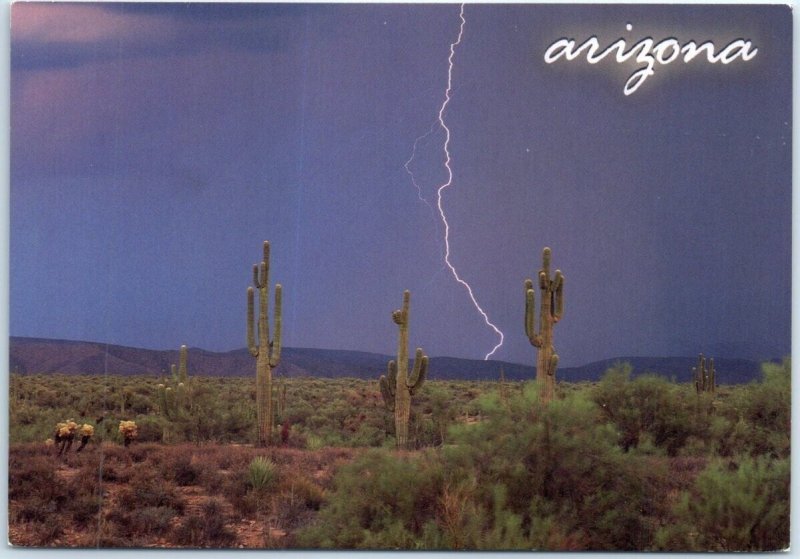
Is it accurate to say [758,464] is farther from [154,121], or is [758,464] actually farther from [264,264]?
[154,121]

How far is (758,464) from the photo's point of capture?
975 cm

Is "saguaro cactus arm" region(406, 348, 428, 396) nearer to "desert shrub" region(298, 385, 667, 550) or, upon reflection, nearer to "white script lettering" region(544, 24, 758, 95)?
"desert shrub" region(298, 385, 667, 550)

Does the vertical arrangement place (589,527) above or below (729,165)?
below

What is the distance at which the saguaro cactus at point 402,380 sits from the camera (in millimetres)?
10023

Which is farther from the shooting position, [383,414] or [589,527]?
[383,414]

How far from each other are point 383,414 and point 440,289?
4.53ft

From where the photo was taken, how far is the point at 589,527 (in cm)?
956

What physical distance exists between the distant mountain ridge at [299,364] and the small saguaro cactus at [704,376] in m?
0.06

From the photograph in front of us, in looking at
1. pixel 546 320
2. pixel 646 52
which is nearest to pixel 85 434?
pixel 546 320

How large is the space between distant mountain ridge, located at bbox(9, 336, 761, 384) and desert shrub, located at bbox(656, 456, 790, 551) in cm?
94

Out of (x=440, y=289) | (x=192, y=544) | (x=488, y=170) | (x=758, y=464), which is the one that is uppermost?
(x=488, y=170)

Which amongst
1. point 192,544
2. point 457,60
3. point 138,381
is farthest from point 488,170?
point 192,544

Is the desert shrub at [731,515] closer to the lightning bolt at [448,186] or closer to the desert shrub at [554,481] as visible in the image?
the desert shrub at [554,481]

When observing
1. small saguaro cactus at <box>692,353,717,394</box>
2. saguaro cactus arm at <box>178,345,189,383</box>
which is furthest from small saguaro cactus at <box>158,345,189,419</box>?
small saguaro cactus at <box>692,353,717,394</box>
